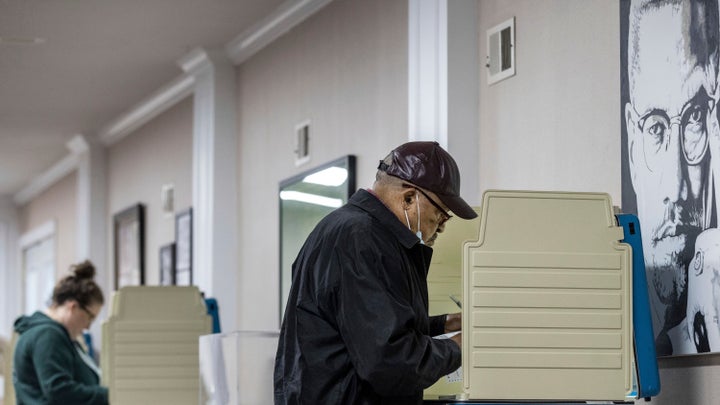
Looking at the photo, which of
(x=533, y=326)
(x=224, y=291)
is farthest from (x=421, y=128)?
(x=224, y=291)

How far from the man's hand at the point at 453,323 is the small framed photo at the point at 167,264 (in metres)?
5.02

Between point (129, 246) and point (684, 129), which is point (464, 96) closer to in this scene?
point (684, 129)

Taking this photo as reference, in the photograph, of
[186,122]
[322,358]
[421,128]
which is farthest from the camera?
[186,122]

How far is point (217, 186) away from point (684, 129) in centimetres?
402

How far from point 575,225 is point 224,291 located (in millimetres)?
4236

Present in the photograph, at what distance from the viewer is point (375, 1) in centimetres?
513

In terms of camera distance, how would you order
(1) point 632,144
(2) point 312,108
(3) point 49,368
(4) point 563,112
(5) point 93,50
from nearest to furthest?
(1) point 632,144 < (4) point 563,112 < (3) point 49,368 < (2) point 312,108 < (5) point 93,50

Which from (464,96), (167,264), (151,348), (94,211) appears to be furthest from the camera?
(94,211)

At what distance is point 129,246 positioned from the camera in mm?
8812

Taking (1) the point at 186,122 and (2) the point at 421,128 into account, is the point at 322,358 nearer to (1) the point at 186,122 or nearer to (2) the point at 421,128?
(2) the point at 421,128

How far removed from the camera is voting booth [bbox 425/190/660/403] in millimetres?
2602

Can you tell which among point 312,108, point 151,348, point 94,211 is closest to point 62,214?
point 94,211

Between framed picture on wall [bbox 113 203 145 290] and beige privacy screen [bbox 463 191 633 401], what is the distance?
6096 millimetres

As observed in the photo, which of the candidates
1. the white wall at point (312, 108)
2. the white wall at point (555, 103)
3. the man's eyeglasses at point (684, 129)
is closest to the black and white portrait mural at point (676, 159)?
the man's eyeglasses at point (684, 129)
